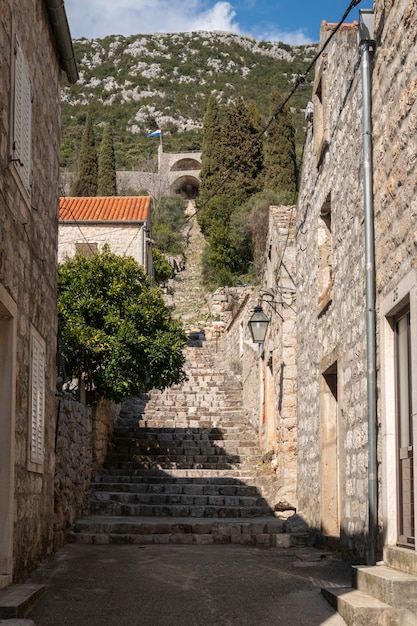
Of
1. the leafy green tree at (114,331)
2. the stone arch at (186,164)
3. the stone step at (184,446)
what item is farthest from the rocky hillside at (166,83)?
the leafy green tree at (114,331)

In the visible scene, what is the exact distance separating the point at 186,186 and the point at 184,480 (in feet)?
189

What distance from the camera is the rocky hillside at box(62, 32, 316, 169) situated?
279ft

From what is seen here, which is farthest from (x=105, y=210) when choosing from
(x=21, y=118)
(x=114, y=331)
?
(x=21, y=118)

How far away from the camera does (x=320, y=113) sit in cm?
1114

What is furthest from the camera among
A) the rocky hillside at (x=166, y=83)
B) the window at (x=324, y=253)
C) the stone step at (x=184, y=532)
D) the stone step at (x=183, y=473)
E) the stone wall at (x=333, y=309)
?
the rocky hillside at (x=166, y=83)

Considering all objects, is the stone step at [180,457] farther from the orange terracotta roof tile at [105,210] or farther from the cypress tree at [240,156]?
the cypress tree at [240,156]

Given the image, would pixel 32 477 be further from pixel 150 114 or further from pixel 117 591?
pixel 150 114

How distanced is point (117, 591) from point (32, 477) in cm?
127

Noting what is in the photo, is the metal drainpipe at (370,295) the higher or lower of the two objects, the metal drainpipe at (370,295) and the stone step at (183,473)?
the higher

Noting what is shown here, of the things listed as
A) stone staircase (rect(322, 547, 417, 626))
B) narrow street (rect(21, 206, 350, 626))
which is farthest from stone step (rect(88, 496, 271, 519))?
stone staircase (rect(322, 547, 417, 626))

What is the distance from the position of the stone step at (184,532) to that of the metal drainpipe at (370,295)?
14.0 ft

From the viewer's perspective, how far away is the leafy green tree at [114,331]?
1598 cm

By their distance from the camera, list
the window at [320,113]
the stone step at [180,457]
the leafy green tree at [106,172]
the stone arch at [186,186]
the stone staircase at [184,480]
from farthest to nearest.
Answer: the stone arch at [186,186] < the leafy green tree at [106,172] < the stone step at [180,457] < the stone staircase at [184,480] < the window at [320,113]

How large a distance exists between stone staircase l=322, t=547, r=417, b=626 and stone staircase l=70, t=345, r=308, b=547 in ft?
16.3
